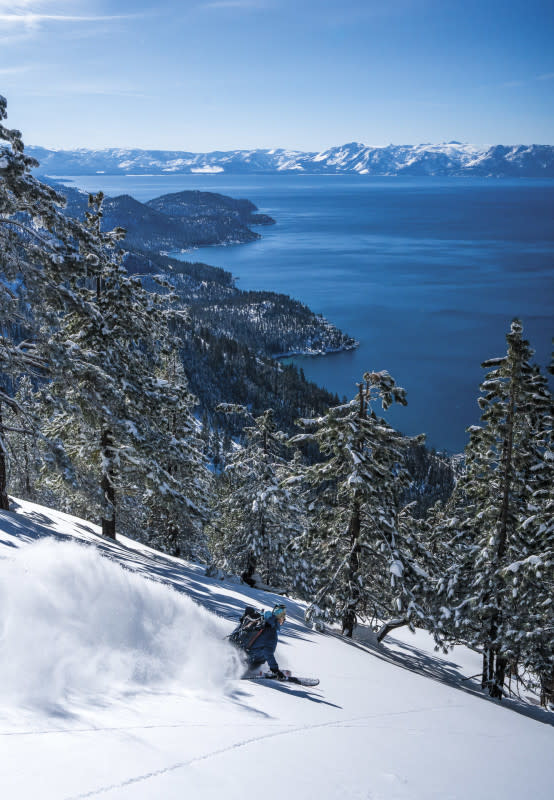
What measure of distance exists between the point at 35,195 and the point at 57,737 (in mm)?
10000

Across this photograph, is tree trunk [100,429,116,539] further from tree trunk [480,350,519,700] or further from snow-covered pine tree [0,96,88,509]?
tree trunk [480,350,519,700]

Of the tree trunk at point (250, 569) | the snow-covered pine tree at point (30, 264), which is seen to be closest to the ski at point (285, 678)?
the snow-covered pine tree at point (30, 264)

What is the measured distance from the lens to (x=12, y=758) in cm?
349

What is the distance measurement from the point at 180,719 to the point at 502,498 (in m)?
13.5

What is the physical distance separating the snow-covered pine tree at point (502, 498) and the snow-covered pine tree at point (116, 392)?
30.0 ft

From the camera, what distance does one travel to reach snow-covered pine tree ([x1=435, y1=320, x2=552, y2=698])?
14.7 m

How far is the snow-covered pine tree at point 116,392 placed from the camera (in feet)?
40.1

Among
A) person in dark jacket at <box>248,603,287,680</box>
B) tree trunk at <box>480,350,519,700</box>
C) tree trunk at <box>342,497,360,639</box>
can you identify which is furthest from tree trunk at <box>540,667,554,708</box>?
person in dark jacket at <box>248,603,287,680</box>

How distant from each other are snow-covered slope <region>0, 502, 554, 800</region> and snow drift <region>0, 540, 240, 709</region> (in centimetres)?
2

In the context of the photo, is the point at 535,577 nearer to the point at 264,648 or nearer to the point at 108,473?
the point at 264,648

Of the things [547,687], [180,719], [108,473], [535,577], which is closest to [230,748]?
[180,719]

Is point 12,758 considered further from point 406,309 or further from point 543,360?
point 406,309

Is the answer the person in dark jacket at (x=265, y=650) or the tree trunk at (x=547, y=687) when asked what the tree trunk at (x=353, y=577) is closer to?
the tree trunk at (x=547, y=687)

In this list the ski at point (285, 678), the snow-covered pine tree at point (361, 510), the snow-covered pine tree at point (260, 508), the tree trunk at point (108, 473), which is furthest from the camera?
the snow-covered pine tree at point (260, 508)
